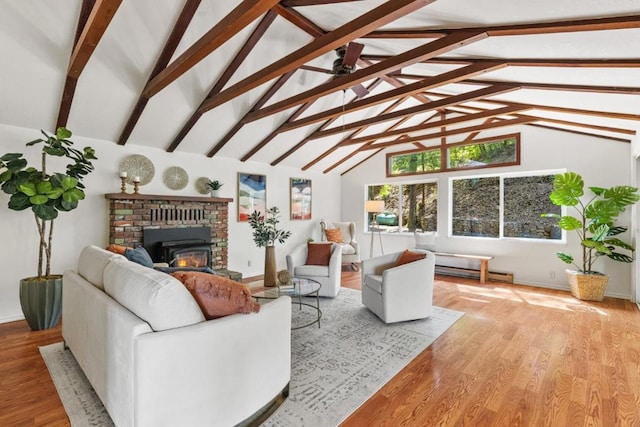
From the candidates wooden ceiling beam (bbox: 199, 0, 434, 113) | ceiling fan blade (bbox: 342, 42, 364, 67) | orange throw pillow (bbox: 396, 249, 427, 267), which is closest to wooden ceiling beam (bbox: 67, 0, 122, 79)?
wooden ceiling beam (bbox: 199, 0, 434, 113)

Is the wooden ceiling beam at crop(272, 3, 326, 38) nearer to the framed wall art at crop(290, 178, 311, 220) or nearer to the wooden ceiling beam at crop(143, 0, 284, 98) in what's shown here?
the wooden ceiling beam at crop(143, 0, 284, 98)

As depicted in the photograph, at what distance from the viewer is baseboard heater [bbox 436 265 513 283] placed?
5.40m

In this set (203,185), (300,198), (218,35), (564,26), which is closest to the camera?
(564,26)

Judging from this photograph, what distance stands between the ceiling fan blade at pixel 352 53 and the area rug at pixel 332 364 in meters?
2.84

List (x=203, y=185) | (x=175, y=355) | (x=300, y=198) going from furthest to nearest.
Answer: (x=300, y=198) < (x=203, y=185) < (x=175, y=355)

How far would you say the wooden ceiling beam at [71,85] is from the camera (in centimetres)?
251

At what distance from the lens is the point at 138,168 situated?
4.46 meters

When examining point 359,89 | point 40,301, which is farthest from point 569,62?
point 40,301

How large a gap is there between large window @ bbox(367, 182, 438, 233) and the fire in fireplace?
160 inches

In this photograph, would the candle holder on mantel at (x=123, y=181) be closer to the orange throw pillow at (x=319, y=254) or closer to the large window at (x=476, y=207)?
the orange throw pillow at (x=319, y=254)

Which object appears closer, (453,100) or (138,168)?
(453,100)

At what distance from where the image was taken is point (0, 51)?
8.83 feet

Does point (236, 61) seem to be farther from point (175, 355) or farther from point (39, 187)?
point (175, 355)

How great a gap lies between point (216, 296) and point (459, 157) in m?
5.82
